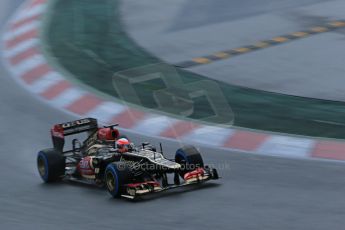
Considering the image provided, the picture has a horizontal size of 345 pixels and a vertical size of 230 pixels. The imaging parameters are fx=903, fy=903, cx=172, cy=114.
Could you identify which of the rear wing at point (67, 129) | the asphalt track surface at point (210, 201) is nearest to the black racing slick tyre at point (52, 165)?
the asphalt track surface at point (210, 201)

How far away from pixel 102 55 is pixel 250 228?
25.9ft

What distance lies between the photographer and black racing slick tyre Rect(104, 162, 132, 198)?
32.0 ft

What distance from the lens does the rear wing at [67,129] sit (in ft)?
37.1

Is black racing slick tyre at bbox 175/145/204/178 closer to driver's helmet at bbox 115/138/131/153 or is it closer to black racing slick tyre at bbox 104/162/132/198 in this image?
driver's helmet at bbox 115/138/131/153

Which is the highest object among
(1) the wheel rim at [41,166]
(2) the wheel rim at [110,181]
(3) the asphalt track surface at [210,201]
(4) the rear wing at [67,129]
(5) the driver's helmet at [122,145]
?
(4) the rear wing at [67,129]

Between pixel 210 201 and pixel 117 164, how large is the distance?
3.67 feet

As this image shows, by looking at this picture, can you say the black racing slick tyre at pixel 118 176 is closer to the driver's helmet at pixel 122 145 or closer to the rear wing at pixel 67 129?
the driver's helmet at pixel 122 145

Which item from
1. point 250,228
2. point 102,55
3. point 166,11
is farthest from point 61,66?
point 250,228

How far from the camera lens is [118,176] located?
973 cm

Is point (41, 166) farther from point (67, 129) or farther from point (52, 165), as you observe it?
point (67, 129)

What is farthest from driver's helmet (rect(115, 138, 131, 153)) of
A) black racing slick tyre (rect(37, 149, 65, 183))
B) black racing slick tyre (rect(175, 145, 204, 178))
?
black racing slick tyre (rect(37, 149, 65, 183))

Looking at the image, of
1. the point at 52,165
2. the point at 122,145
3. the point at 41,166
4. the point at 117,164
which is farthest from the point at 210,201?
the point at 41,166

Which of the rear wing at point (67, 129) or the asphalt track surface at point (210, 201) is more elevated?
the rear wing at point (67, 129)

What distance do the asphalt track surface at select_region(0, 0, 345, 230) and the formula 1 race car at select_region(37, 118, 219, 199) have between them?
0.46ft
